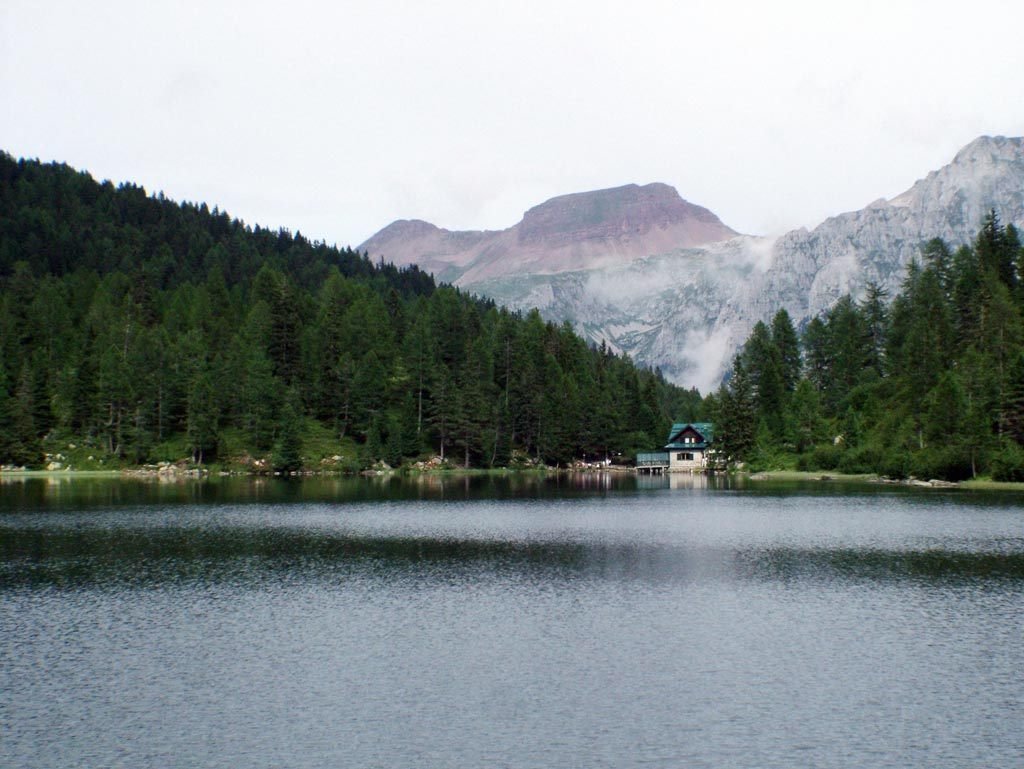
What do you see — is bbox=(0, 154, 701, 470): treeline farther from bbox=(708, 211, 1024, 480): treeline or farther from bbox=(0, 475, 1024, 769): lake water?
bbox=(0, 475, 1024, 769): lake water

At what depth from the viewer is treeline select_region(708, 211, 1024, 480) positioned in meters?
117

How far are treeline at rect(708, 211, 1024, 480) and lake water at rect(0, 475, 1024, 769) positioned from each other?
55.8 m

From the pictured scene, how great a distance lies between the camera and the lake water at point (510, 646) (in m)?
23.2

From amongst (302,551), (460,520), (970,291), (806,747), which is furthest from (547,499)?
(970,291)

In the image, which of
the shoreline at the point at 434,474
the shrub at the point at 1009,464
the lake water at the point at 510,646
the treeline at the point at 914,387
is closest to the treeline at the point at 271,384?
the shoreline at the point at 434,474

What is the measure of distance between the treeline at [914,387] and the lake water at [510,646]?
2198 inches

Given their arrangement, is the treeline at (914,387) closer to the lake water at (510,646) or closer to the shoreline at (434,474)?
the shoreline at (434,474)

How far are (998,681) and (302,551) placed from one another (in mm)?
42701

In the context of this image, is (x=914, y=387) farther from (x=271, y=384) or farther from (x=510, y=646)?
(x=510, y=646)

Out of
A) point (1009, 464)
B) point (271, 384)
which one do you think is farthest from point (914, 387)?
point (271, 384)

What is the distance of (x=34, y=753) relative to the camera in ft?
73.2

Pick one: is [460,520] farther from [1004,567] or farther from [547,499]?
[1004,567]

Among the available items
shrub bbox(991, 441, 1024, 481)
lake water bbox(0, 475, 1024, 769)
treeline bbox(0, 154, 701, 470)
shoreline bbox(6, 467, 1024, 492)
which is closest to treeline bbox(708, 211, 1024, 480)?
shrub bbox(991, 441, 1024, 481)

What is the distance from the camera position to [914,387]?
141875 millimetres
